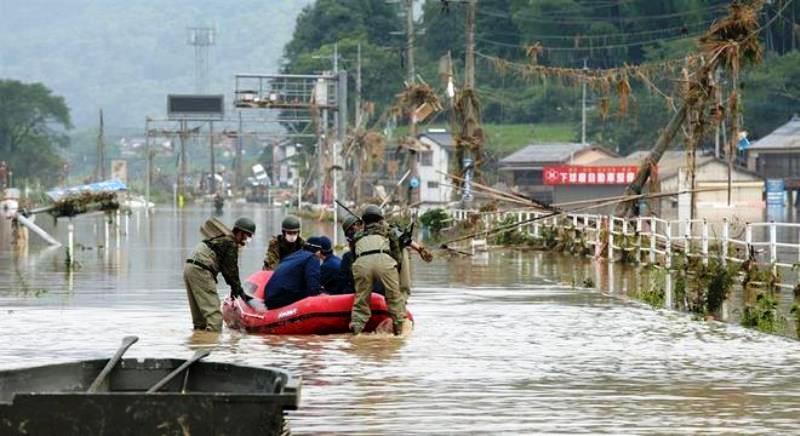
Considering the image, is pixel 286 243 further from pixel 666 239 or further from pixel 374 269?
pixel 666 239

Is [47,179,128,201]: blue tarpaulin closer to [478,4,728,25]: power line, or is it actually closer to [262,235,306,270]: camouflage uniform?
[262,235,306,270]: camouflage uniform

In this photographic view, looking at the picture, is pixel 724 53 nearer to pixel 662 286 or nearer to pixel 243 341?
pixel 662 286

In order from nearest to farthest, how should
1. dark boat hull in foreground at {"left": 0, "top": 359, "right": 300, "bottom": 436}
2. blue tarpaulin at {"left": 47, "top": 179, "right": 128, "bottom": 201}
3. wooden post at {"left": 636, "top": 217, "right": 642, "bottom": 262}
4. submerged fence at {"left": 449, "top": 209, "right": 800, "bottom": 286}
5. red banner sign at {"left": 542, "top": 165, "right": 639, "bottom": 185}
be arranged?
dark boat hull in foreground at {"left": 0, "top": 359, "right": 300, "bottom": 436} → submerged fence at {"left": 449, "top": 209, "right": 800, "bottom": 286} → wooden post at {"left": 636, "top": 217, "right": 642, "bottom": 262} → blue tarpaulin at {"left": 47, "top": 179, "right": 128, "bottom": 201} → red banner sign at {"left": 542, "top": 165, "right": 639, "bottom": 185}

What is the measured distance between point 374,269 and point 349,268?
1070mm

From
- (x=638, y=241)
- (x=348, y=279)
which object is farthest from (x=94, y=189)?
(x=348, y=279)

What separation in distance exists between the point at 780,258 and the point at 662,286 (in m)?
13.6

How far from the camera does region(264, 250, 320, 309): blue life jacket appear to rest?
2170 cm

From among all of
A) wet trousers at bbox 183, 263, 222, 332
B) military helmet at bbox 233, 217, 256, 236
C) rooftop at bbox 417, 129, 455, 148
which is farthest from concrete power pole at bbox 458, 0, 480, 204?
rooftop at bbox 417, 129, 455, 148

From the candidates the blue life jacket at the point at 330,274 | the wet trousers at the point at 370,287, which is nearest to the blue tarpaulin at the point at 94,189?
the blue life jacket at the point at 330,274

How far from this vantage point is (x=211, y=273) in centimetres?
2188

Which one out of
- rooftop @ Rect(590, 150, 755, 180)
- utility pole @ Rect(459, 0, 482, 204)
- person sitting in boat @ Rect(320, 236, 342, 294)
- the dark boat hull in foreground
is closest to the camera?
the dark boat hull in foreground

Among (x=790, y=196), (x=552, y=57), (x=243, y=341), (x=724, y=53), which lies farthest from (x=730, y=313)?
(x=552, y=57)

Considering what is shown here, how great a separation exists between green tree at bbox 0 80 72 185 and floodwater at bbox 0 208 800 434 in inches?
5968

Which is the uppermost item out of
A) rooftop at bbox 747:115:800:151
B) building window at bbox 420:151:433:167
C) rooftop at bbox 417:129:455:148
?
rooftop at bbox 417:129:455:148
